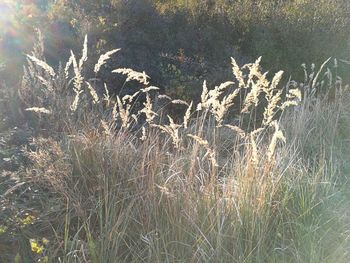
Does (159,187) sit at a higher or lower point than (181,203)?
higher

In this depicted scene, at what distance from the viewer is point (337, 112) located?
6.58 m

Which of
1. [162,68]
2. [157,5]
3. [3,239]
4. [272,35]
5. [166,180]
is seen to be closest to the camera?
[3,239]

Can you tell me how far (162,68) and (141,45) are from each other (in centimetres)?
48

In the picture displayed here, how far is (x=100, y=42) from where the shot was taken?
777 centimetres

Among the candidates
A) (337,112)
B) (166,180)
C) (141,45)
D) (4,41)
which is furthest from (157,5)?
(166,180)

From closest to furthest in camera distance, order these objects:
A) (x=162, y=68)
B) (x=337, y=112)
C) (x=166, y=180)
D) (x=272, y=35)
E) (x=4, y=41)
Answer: (x=166, y=180) → (x=337, y=112) → (x=4, y=41) → (x=162, y=68) → (x=272, y=35)

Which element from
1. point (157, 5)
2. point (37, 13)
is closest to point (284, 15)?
point (157, 5)

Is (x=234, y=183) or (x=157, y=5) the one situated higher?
(x=157, y=5)

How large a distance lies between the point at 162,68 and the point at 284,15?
238cm

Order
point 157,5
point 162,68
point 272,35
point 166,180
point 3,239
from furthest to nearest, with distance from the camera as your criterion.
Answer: point 157,5 → point 272,35 → point 162,68 → point 166,180 → point 3,239

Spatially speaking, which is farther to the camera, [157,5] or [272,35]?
[157,5]

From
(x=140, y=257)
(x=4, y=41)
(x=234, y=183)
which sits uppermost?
(x=4, y=41)

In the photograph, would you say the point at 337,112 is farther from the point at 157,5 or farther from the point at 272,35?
the point at 157,5

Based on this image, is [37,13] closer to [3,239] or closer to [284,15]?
[284,15]
